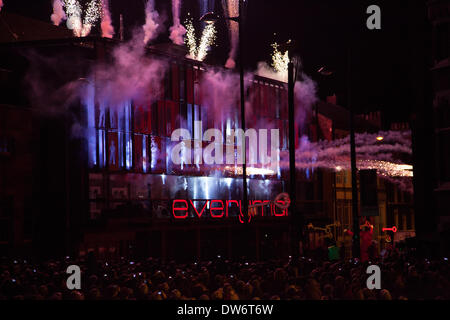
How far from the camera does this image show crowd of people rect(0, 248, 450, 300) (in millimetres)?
15922

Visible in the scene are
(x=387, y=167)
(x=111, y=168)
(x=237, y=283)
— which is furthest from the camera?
(x=387, y=167)

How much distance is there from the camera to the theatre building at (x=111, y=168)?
3578cm

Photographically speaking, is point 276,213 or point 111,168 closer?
point 111,168

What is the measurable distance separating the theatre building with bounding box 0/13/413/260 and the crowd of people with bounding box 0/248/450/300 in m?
11.2

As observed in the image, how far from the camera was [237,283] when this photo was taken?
681 inches

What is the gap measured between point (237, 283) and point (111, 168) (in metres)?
21.4

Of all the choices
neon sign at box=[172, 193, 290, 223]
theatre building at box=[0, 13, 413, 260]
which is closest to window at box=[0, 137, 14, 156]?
theatre building at box=[0, 13, 413, 260]

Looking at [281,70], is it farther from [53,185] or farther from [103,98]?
[53,185]

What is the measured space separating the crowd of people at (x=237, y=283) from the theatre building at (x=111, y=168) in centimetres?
1119

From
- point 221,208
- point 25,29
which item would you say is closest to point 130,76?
point 221,208

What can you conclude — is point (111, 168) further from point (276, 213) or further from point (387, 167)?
point (387, 167)

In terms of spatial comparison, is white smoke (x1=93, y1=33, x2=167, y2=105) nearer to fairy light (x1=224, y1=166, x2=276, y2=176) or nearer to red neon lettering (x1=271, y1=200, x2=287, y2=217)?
fairy light (x1=224, y1=166, x2=276, y2=176)
